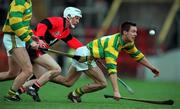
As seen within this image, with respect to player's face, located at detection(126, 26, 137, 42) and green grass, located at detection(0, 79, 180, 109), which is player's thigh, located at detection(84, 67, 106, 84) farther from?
player's face, located at detection(126, 26, 137, 42)

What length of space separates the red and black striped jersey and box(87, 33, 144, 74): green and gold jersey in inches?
26.0

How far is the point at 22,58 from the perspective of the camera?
14.2 meters

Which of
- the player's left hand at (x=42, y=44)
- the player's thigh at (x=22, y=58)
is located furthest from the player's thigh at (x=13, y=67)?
the player's left hand at (x=42, y=44)

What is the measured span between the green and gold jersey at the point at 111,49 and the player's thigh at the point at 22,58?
48.3 inches

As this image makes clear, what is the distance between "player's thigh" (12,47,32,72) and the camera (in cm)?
1423

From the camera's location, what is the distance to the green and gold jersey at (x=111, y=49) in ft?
45.9

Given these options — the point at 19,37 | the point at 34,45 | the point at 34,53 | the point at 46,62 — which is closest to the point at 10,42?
the point at 19,37

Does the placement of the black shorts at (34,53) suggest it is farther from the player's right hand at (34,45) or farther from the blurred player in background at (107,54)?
the player's right hand at (34,45)

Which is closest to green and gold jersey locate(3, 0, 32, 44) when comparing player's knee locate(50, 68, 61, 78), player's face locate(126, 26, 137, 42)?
player's knee locate(50, 68, 61, 78)

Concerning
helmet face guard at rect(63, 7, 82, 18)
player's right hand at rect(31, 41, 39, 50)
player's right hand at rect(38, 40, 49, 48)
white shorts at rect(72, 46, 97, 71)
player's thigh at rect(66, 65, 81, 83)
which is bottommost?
player's thigh at rect(66, 65, 81, 83)

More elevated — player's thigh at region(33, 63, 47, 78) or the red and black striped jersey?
the red and black striped jersey

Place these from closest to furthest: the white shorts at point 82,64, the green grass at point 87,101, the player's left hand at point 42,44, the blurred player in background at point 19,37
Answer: the green grass at point 87,101, the blurred player in background at point 19,37, the player's left hand at point 42,44, the white shorts at point 82,64

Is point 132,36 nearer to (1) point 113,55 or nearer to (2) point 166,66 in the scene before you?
(1) point 113,55

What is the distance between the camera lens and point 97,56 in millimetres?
14633
